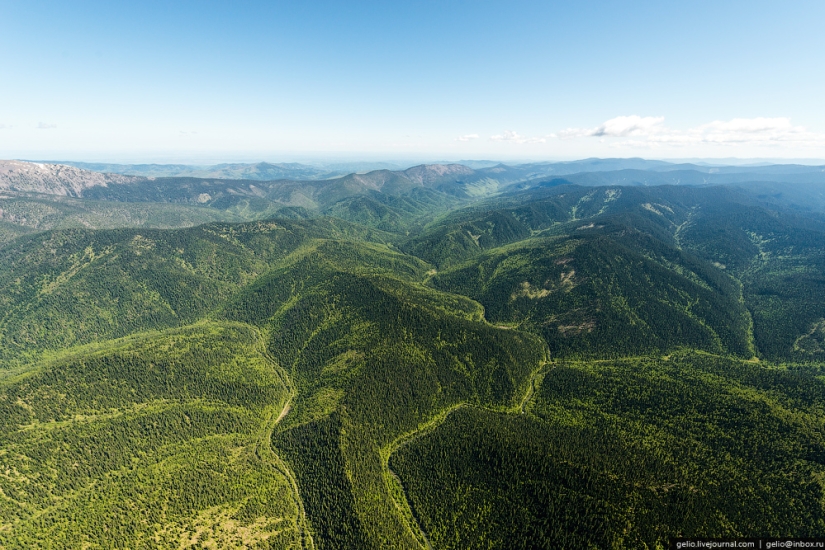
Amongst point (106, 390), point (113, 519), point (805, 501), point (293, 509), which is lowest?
point (293, 509)

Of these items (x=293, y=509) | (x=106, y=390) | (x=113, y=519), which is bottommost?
(x=293, y=509)

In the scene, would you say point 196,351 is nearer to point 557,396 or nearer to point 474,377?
point 474,377

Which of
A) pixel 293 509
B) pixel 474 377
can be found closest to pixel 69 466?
pixel 293 509

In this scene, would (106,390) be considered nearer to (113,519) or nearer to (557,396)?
(113,519)

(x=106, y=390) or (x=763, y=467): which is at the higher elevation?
(x=106, y=390)

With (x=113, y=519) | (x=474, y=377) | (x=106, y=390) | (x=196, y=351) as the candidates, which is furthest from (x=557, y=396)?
(x=106, y=390)

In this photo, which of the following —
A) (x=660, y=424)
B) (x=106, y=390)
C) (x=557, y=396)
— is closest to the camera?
(x=660, y=424)

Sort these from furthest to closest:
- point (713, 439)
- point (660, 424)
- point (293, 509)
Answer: point (660, 424) < point (713, 439) < point (293, 509)

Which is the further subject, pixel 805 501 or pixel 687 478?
pixel 687 478

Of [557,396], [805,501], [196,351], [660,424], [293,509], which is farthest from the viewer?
[196,351]
